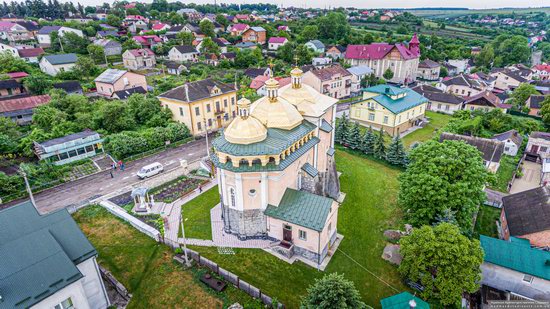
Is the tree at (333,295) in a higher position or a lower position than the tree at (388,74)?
higher

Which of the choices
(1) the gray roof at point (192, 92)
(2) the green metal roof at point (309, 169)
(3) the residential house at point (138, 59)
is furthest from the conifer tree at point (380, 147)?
(3) the residential house at point (138, 59)

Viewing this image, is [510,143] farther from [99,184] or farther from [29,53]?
[29,53]

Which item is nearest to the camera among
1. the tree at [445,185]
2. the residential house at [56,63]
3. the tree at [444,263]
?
the tree at [444,263]

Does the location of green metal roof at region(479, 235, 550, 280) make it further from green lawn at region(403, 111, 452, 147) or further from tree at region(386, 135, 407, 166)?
green lawn at region(403, 111, 452, 147)

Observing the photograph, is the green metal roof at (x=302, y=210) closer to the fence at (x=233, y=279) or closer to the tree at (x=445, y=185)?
the fence at (x=233, y=279)

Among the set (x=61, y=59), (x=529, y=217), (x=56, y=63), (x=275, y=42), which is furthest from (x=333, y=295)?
(x=275, y=42)

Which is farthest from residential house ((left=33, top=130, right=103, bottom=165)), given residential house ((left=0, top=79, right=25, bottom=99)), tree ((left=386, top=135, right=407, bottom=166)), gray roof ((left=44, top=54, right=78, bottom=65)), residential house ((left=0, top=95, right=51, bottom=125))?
gray roof ((left=44, top=54, right=78, bottom=65))
